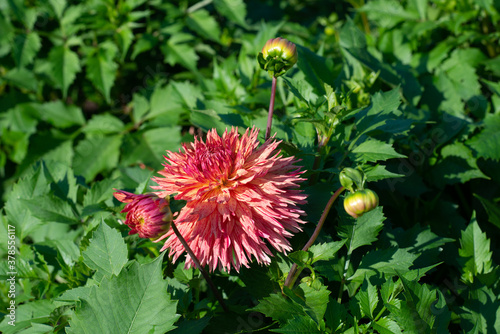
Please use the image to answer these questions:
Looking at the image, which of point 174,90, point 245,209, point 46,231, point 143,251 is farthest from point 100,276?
point 174,90

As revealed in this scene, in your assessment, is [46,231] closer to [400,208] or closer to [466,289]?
[400,208]

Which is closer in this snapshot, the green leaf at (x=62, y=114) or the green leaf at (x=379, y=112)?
the green leaf at (x=379, y=112)

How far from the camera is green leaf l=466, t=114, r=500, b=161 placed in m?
1.48

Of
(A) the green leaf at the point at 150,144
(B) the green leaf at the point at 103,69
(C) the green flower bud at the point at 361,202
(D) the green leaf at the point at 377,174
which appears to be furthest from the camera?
(B) the green leaf at the point at 103,69

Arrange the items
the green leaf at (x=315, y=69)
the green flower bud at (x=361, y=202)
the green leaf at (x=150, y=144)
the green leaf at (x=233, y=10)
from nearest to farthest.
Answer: the green flower bud at (x=361, y=202) < the green leaf at (x=315, y=69) < the green leaf at (x=150, y=144) < the green leaf at (x=233, y=10)

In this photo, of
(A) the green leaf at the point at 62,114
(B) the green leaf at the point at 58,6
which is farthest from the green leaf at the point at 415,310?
(B) the green leaf at the point at 58,6

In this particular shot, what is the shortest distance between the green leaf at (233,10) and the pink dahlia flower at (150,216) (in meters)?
1.78

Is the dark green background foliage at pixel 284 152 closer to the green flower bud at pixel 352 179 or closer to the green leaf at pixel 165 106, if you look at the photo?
the green leaf at pixel 165 106

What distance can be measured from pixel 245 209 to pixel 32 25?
2013 millimetres

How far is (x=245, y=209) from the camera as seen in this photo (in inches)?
38.6

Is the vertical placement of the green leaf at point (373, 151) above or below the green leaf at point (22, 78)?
below

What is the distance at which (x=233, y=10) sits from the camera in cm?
246

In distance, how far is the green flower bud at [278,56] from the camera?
3.54 ft

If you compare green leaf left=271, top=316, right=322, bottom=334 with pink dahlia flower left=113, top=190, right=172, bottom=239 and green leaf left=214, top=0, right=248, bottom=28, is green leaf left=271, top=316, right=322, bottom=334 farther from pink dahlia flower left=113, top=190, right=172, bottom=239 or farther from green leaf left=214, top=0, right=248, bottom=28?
green leaf left=214, top=0, right=248, bottom=28
